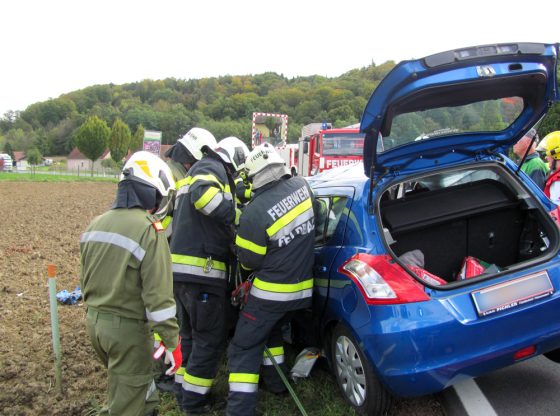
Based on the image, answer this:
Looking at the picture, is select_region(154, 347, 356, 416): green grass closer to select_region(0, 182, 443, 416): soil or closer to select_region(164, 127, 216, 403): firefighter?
select_region(164, 127, 216, 403): firefighter

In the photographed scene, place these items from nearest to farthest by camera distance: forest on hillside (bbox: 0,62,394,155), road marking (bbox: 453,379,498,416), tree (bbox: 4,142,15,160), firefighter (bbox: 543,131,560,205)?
road marking (bbox: 453,379,498,416), firefighter (bbox: 543,131,560,205), forest on hillside (bbox: 0,62,394,155), tree (bbox: 4,142,15,160)

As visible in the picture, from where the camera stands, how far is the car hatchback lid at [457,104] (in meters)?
2.65

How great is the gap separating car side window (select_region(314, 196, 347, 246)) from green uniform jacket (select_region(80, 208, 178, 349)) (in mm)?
1291

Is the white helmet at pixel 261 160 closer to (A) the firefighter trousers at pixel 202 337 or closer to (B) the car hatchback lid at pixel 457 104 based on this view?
(B) the car hatchback lid at pixel 457 104

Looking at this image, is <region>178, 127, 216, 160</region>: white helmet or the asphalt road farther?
<region>178, 127, 216, 160</region>: white helmet

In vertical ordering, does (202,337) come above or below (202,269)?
below

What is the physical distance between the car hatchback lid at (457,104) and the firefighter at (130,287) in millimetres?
1457

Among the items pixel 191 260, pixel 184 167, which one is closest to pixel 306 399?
pixel 191 260

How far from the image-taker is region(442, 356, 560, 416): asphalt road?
292 cm

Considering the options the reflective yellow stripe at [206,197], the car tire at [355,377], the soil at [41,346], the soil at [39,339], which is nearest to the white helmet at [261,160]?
the reflective yellow stripe at [206,197]

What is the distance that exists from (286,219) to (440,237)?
52.1 inches

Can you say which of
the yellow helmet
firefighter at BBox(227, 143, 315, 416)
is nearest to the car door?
firefighter at BBox(227, 143, 315, 416)

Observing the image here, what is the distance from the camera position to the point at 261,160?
3223 millimetres

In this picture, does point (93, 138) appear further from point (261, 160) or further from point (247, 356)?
point (247, 356)
